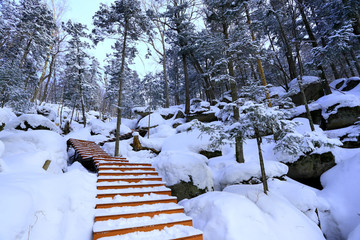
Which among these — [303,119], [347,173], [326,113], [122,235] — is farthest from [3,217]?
[326,113]

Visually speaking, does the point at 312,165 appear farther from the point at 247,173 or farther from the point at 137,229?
the point at 137,229

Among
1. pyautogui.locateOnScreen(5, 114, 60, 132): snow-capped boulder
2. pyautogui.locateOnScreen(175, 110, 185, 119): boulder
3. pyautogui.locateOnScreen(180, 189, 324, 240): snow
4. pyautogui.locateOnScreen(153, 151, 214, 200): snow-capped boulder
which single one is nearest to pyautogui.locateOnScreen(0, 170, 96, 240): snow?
pyautogui.locateOnScreen(180, 189, 324, 240): snow

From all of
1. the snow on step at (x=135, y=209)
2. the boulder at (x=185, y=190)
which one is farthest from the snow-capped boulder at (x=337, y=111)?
the snow on step at (x=135, y=209)

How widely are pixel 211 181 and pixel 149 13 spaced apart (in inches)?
724

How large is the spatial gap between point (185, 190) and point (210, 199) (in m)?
1.67

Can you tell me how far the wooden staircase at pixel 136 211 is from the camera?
3.09 meters

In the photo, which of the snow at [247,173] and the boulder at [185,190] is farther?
the snow at [247,173]

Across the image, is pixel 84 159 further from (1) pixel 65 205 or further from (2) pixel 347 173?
(2) pixel 347 173

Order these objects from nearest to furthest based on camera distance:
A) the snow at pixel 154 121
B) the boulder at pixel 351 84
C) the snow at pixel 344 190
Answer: the snow at pixel 344 190 → the boulder at pixel 351 84 → the snow at pixel 154 121

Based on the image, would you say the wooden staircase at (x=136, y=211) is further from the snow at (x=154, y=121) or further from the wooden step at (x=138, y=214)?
the snow at (x=154, y=121)

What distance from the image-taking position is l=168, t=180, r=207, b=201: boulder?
18.8ft

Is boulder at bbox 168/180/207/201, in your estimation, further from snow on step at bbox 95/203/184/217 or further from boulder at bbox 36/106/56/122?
boulder at bbox 36/106/56/122

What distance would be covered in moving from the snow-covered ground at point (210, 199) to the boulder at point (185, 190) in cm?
17

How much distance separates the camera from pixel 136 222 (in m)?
3.40
